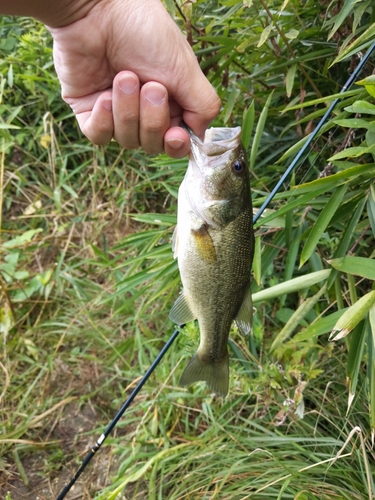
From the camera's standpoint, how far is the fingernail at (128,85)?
1454 mm

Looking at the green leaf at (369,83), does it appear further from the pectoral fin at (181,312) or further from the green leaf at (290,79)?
the pectoral fin at (181,312)

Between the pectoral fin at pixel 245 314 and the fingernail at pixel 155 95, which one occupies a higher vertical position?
the fingernail at pixel 155 95

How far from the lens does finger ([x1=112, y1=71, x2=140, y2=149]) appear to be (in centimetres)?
146

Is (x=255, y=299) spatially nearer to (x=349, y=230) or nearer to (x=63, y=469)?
(x=349, y=230)

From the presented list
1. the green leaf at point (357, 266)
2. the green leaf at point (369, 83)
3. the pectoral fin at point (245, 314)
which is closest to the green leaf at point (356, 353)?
the green leaf at point (357, 266)

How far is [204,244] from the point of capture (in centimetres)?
162

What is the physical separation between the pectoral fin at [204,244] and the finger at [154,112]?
355mm

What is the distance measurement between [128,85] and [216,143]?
35cm

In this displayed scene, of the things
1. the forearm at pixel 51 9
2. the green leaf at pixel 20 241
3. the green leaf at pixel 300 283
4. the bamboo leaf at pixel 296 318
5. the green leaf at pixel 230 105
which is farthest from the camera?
the green leaf at pixel 20 241

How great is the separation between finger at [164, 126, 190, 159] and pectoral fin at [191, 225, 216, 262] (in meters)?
0.28

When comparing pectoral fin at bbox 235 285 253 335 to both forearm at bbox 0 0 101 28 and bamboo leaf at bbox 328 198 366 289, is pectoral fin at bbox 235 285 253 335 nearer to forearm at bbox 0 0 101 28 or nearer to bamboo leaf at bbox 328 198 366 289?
bamboo leaf at bbox 328 198 366 289

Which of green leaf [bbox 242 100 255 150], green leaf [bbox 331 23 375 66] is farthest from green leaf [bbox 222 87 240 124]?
green leaf [bbox 331 23 375 66]

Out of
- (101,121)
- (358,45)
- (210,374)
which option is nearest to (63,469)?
(210,374)

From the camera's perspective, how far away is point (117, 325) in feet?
11.2
